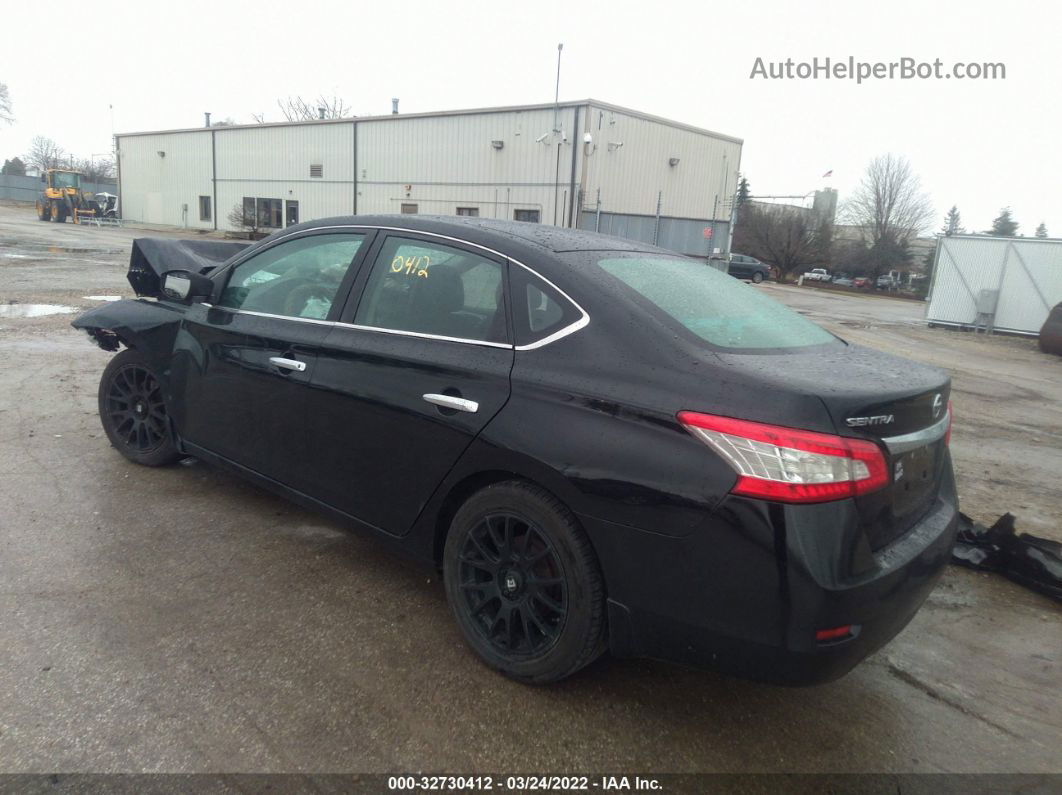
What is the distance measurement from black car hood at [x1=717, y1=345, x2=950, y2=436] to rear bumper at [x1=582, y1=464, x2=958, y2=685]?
306mm

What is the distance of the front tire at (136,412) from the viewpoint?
447 centimetres

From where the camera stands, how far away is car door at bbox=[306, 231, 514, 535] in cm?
282

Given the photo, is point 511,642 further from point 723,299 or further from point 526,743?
point 723,299

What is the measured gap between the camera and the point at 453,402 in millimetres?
2811

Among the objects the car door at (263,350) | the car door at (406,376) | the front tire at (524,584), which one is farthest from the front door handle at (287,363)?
the front tire at (524,584)

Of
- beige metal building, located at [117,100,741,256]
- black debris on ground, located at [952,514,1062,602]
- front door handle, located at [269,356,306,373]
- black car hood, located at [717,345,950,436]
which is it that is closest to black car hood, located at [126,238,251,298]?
front door handle, located at [269,356,306,373]

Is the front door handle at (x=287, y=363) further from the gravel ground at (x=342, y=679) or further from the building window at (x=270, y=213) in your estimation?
the building window at (x=270, y=213)

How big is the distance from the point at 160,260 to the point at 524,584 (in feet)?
13.0

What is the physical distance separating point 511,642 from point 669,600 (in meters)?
0.73

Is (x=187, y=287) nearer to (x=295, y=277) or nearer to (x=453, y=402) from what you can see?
(x=295, y=277)

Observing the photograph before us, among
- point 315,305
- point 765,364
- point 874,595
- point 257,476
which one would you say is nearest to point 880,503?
point 874,595

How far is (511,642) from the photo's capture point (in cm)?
276

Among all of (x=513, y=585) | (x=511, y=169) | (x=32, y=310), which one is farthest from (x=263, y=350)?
(x=511, y=169)

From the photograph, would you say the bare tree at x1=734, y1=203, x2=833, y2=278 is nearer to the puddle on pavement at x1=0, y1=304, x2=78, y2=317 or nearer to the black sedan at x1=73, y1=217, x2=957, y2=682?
the puddle on pavement at x1=0, y1=304, x2=78, y2=317
